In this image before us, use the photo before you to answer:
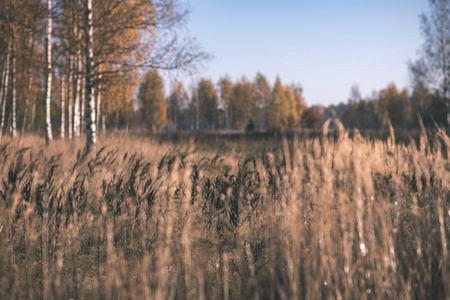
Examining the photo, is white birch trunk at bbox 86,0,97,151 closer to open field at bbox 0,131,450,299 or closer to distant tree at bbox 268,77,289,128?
open field at bbox 0,131,450,299

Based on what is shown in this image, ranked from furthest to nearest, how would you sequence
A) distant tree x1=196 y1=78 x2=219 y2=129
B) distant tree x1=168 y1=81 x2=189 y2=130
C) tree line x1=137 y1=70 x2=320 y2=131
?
distant tree x1=168 y1=81 x2=189 y2=130 < distant tree x1=196 y1=78 x2=219 y2=129 < tree line x1=137 y1=70 x2=320 y2=131

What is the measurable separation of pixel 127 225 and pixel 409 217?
9.97 ft

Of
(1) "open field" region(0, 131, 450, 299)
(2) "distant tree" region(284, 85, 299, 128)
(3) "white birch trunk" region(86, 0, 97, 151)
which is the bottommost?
(1) "open field" region(0, 131, 450, 299)

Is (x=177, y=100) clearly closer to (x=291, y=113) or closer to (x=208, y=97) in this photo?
(x=208, y=97)

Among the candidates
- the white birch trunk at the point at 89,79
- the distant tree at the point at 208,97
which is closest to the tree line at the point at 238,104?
the distant tree at the point at 208,97

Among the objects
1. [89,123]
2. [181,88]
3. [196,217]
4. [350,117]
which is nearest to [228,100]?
[181,88]

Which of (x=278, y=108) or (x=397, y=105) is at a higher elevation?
(x=397, y=105)

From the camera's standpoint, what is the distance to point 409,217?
11.8ft

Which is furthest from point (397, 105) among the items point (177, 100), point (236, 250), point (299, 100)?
Result: point (236, 250)

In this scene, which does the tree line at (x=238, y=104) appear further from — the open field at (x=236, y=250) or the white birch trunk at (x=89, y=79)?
the open field at (x=236, y=250)

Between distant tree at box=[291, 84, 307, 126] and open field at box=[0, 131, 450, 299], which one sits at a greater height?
distant tree at box=[291, 84, 307, 126]

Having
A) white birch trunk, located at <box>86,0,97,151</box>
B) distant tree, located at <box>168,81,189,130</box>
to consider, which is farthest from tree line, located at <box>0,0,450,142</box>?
distant tree, located at <box>168,81,189,130</box>

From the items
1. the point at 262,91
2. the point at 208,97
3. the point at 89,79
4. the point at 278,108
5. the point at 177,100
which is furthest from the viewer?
the point at 177,100

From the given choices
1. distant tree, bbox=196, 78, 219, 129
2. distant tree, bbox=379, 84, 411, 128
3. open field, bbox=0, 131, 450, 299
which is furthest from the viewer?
distant tree, bbox=196, 78, 219, 129
